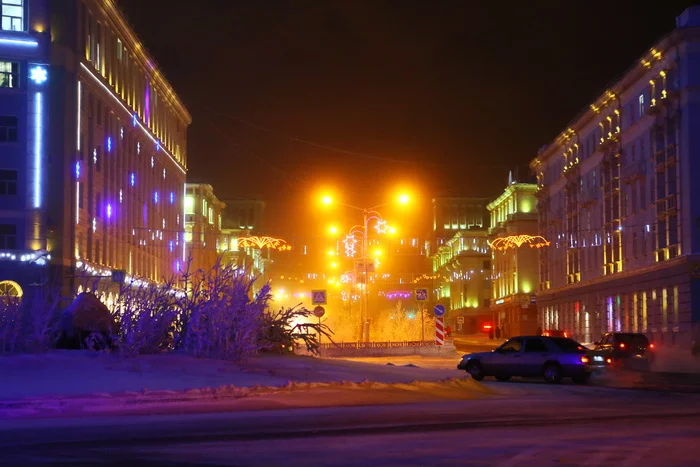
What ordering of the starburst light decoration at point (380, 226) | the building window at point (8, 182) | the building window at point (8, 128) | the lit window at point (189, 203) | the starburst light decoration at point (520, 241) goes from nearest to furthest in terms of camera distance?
the starburst light decoration at point (380, 226), the building window at point (8, 182), the building window at point (8, 128), the starburst light decoration at point (520, 241), the lit window at point (189, 203)

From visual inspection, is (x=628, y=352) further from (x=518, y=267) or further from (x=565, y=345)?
(x=518, y=267)

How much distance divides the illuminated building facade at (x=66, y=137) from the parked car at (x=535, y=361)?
23.1 meters

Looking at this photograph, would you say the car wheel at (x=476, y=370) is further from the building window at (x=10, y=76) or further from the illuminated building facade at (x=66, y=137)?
the building window at (x=10, y=76)

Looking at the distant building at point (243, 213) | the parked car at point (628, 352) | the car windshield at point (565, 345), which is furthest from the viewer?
the distant building at point (243, 213)

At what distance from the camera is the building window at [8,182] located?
5381 cm

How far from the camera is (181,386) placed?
736 inches

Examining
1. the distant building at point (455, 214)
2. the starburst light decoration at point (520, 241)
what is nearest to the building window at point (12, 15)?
the starburst light decoration at point (520, 241)

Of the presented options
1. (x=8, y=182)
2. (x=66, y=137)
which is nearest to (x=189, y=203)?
(x=66, y=137)

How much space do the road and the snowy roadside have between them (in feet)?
4.18

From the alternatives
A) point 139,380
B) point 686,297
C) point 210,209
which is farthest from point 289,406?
point 210,209

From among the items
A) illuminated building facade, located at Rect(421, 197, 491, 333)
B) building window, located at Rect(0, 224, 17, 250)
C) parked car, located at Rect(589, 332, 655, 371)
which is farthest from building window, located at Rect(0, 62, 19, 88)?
illuminated building facade, located at Rect(421, 197, 491, 333)

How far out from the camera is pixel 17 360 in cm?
1948

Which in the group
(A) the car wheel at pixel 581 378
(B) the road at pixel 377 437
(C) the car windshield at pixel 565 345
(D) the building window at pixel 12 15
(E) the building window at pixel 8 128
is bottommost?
(A) the car wheel at pixel 581 378

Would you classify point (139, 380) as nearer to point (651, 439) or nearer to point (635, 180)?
point (651, 439)
